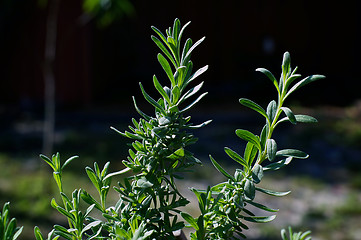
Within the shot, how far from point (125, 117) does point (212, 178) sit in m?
2.72

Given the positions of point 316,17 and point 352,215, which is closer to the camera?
point 352,215

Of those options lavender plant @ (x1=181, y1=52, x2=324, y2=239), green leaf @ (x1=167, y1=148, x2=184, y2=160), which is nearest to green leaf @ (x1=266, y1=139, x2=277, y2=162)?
lavender plant @ (x1=181, y1=52, x2=324, y2=239)

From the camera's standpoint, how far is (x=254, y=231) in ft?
12.1

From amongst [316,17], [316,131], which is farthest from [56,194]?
[316,17]

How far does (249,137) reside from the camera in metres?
0.57

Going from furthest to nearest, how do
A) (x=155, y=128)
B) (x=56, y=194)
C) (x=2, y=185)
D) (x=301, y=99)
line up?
(x=301, y=99), (x=2, y=185), (x=56, y=194), (x=155, y=128)

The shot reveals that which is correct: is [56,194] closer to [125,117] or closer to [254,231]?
[254,231]

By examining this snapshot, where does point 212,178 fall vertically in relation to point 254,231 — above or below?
above

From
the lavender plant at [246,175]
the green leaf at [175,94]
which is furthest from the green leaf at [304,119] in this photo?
the green leaf at [175,94]

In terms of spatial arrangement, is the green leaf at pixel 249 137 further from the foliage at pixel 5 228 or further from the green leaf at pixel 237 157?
the foliage at pixel 5 228

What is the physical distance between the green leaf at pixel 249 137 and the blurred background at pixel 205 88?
10.2 feet

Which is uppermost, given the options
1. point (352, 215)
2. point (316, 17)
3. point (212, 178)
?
point (316, 17)

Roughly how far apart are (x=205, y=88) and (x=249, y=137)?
346 inches

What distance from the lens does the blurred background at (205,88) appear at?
436 cm
